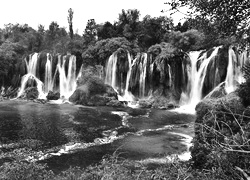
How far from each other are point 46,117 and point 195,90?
19937 mm

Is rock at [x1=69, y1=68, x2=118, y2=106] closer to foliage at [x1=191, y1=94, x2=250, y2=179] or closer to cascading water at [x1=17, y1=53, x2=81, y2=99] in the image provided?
cascading water at [x1=17, y1=53, x2=81, y2=99]

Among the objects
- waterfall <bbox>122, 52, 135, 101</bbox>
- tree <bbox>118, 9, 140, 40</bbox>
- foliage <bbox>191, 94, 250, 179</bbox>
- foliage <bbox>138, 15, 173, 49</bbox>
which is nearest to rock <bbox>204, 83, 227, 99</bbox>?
waterfall <bbox>122, 52, 135, 101</bbox>

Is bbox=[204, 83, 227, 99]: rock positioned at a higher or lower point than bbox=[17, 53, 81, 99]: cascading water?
lower

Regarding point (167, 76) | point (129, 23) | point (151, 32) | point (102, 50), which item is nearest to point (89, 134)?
point (167, 76)

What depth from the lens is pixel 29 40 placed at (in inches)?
2581

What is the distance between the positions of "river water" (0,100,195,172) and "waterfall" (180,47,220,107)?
5.61 metres

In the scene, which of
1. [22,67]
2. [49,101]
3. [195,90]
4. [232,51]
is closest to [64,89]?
[49,101]

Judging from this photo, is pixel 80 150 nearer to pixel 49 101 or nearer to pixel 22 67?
pixel 49 101

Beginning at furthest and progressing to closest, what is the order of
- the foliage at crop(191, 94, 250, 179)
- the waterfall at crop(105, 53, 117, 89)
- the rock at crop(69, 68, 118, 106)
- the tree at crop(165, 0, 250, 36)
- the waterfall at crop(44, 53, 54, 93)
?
the waterfall at crop(44, 53, 54, 93) → the waterfall at crop(105, 53, 117, 89) → the rock at crop(69, 68, 118, 106) → the tree at crop(165, 0, 250, 36) → the foliage at crop(191, 94, 250, 179)

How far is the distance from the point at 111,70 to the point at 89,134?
22.5 metres

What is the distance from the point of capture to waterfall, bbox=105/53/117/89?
41.2 metres

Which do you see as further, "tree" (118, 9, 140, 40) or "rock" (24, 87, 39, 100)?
"tree" (118, 9, 140, 40)

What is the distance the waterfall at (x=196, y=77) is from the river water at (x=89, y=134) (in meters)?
5.61

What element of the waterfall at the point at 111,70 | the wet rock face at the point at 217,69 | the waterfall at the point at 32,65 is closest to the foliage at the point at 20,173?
the wet rock face at the point at 217,69
